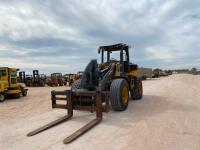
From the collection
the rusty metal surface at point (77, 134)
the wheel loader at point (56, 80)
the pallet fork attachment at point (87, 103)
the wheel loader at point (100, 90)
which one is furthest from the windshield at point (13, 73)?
the wheel loader at point (56, 80)

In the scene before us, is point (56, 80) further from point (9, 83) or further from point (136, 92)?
point (136, 92)

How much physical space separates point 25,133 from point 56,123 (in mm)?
928

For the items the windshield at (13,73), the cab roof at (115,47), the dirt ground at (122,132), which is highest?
the cab roof at (115,47)

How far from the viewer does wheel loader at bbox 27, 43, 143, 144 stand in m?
6.94

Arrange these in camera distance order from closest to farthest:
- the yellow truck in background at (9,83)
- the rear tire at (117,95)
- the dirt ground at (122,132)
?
the dirt ground at (122,132)
the rear tire at (117,95)
the yellow truck in background at (9,83)

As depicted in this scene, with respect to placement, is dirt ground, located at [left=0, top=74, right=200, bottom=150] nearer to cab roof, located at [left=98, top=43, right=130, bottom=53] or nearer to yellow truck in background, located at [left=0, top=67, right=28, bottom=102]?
cab roof, located at [left=98, top=43, right=130, bottom=53]

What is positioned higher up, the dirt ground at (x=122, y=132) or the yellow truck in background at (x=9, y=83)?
the yellow truck in background at (x=9, y=83)

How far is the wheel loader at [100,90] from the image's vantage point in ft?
22.8

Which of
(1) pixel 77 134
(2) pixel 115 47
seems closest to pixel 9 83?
(2) pixel 115 47

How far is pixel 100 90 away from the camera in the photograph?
23.8ft

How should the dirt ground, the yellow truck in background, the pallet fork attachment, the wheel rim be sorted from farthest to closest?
the yellow truck in background → the wheel rim → the pallet fork attachment → the dirt ground

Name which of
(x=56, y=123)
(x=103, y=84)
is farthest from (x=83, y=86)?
(x=56, y=123)

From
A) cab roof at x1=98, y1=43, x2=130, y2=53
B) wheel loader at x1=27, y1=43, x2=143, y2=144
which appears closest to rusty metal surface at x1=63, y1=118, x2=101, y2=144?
wheel loader at x1=27, y1=43, x2=143, y2=144

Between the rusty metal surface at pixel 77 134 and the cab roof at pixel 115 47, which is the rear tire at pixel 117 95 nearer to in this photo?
the rusty metal surface at pixel 77 134
